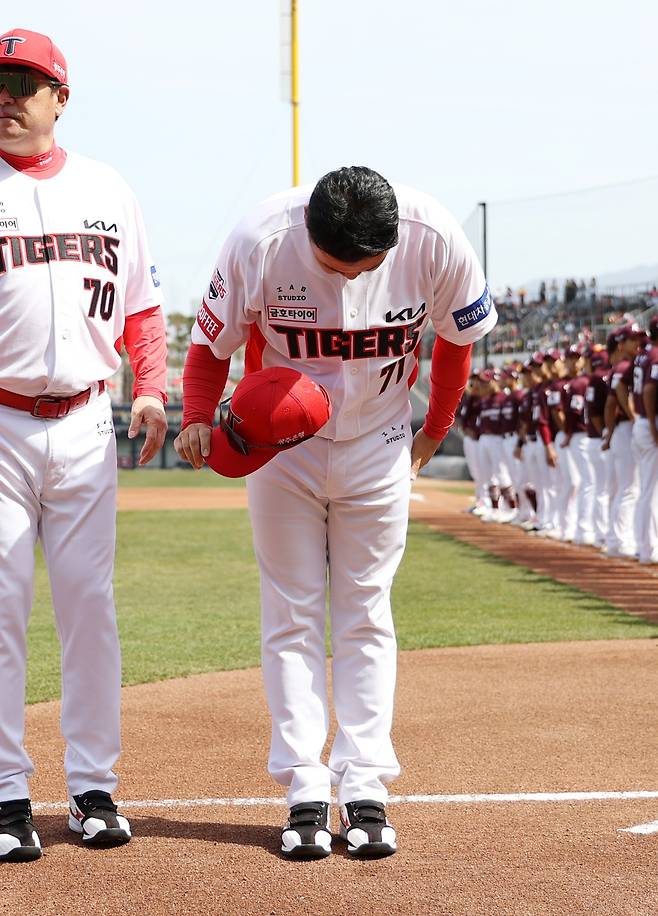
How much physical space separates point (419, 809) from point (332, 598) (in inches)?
33.2

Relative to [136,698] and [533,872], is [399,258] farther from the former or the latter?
[136,698]

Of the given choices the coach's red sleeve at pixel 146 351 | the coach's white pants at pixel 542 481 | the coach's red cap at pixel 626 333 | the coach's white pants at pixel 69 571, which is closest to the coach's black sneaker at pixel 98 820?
the coach's white pants at pixel 69 571

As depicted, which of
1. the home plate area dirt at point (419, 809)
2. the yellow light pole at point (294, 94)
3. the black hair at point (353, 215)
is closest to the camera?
the home plate area dirt at point (419, 809)

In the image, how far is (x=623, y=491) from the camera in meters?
14.3

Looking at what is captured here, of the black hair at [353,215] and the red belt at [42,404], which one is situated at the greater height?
the black hair at [353,215]

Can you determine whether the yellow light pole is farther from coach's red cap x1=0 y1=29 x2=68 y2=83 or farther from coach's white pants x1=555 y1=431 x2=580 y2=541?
coach's red cap x1=0 y1=29 x2=68 y2=83

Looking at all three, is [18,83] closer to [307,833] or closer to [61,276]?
[61,276]

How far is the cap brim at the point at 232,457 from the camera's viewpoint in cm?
376

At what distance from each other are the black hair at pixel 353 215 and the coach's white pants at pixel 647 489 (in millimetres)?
9737

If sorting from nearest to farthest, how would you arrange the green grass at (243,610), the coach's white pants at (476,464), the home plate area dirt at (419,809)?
the home plate area dirt at (419,809), the green grass at (243,610), the coach's white pants at (476,464)

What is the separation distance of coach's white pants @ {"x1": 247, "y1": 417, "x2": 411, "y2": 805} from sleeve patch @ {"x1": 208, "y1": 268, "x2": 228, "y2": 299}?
0.55 m

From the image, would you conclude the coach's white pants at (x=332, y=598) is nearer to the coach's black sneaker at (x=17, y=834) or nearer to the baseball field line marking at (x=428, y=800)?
the baseball field line marking at (x=428, y=800)

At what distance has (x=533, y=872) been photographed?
3480 millimetres

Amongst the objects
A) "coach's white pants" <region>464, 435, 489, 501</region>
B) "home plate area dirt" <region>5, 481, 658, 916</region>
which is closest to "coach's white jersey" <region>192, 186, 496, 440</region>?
"home plate area dirt" <region>5, 481, 658, 916</region>
